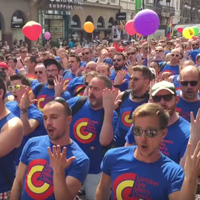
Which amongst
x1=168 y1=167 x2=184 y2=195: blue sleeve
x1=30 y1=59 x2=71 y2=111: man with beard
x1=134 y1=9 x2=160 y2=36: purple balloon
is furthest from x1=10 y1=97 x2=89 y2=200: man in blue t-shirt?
x1=134 y1=9 x2=160 y2=36: purple balloon

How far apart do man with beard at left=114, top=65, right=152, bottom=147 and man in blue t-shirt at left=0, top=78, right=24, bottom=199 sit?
170cm

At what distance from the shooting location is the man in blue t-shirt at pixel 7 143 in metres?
2.75

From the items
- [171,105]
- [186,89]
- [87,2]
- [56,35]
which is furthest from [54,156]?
[87,2]

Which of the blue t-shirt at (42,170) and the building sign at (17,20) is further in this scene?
the building sign at (17,20)

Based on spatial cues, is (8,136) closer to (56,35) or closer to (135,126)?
(135,126)

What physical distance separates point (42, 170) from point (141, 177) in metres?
0.82

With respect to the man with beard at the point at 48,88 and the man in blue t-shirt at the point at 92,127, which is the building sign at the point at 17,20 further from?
the man in blue t-shirt at the point at 92,127

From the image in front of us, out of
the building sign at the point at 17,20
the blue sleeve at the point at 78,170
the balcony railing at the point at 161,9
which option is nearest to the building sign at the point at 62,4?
the building sign at the point at 17,20

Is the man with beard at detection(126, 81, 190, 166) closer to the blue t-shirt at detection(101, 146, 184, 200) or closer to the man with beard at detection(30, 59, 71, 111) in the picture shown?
the blue t-shirt at detection(101, 146, 184, 200)

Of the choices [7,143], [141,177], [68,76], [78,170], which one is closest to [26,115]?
[7,143]

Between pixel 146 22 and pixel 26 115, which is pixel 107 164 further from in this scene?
pixel 146 22

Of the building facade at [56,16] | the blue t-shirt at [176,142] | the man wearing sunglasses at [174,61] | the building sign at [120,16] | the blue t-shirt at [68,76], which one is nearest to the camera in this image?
the blue t-shirt at [176,142]

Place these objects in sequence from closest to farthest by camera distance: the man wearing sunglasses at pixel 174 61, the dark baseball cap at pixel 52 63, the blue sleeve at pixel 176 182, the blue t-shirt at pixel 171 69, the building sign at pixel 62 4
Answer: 1. the blue sleeve at pixel 176 182
2. the dark baseball cap at pixel 52 63
3. the blue t-shirt at pixel 171 69
4. the man wearing sunglasses at pixel 174 61
5. the building sign at pixel 62 4

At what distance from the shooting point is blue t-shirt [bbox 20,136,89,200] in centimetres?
264
